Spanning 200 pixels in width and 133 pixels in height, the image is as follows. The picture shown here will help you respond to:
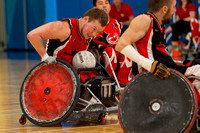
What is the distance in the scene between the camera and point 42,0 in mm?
18734

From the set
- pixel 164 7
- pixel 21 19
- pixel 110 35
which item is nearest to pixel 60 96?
pixel 164 7

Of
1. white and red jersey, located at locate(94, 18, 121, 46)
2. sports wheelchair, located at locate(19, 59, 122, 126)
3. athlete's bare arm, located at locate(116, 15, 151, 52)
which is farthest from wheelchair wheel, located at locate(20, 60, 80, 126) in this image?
white and red jersey, located at locate(94, 18, 121, 46)

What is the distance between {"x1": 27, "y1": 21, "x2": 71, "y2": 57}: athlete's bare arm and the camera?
4.36m

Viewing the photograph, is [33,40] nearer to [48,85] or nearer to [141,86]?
[48,85]

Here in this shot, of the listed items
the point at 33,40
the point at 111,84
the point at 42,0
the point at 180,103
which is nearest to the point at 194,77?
the point at 180,103

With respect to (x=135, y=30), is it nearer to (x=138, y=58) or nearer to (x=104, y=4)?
(x=138, y=58)

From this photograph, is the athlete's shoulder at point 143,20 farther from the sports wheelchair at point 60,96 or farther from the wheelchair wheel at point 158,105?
the sports wheelchair at point 60,96

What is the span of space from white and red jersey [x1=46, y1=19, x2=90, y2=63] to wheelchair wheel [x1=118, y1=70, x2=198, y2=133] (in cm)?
118

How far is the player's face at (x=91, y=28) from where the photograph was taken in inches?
174

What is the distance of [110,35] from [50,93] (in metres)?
1.78

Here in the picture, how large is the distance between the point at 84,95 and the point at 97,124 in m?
0.33

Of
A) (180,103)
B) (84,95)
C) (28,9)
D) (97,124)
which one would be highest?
(180,103)

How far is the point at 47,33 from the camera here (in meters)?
4.41

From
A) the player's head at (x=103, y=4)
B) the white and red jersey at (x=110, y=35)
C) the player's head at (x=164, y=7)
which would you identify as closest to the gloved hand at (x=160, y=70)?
the player's head at (x=164, y=7)
